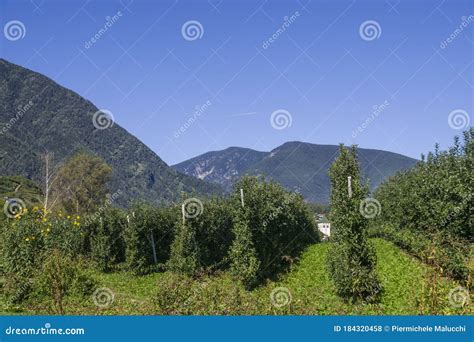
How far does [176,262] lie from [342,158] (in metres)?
10.1

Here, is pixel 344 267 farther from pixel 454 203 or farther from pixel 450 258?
pixel 454 203

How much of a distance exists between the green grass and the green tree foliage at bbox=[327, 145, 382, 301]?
25.0 inches

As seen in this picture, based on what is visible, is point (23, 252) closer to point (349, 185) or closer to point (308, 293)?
point (308, 293)

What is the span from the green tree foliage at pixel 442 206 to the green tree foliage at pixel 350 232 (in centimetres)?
285

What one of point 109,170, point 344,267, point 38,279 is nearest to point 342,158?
point 344,267

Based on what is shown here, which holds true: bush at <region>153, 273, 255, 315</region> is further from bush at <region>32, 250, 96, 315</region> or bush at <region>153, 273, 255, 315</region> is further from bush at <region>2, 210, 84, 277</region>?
bush at <region>2, 210, 84, 277</region>

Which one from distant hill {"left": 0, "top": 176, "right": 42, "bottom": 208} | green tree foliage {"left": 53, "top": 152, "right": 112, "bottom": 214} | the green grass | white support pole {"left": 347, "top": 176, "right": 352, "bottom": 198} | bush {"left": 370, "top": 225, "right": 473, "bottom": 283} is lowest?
the green grass

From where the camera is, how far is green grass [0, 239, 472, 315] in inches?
389

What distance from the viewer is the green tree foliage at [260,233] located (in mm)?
20250

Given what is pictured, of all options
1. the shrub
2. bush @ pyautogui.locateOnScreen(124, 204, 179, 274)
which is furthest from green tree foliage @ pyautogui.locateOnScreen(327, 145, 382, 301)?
bush @ pyautogui.locateOnScreen(124, 204, 179, 274)

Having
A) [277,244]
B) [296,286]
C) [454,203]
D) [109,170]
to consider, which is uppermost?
[109,170]

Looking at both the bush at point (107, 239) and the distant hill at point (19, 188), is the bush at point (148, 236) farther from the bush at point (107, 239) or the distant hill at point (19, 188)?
the distant hill at point (19, 188)

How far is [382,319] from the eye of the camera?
8.02m

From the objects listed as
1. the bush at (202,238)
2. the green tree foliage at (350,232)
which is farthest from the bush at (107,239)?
the green tree foliage at (350,232)
